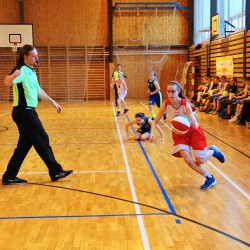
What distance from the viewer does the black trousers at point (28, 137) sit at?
18.7 ft

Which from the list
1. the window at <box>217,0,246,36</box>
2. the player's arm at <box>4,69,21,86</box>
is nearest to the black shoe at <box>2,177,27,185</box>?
the player's arm at <box>4,69,21,86</box>

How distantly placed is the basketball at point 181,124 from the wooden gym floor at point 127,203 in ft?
2.64

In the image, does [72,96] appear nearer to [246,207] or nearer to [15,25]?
[15,25]

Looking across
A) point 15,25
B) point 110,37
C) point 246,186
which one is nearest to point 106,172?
point 246,186

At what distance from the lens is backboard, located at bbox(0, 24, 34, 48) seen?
68.5ft

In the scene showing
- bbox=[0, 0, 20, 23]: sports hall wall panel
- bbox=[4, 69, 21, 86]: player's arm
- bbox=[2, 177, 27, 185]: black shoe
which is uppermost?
bbox=[0, 0, 20, 23]: sports hall wall panel

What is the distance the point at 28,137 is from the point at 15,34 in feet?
53.8

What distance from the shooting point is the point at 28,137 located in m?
5.82

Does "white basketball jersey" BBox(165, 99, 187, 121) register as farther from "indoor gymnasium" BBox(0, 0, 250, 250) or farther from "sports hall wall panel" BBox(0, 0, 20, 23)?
"sports hall wall panel" BBox(0, 0, 20, 23)

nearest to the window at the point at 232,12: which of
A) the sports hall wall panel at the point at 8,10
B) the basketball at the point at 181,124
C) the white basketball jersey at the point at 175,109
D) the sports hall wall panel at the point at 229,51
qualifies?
the sports hall wall panel at the point at 229,51

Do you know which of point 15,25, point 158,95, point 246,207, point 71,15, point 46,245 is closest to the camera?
point 46,245

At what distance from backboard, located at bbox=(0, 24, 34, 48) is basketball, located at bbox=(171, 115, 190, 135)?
17118 mm

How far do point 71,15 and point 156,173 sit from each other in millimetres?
18421

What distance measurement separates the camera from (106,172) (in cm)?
673
